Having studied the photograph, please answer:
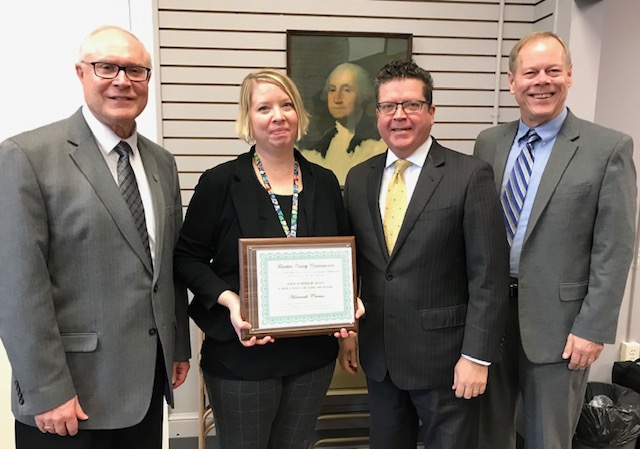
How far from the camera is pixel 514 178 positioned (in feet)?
6.57

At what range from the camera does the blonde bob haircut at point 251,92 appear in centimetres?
169

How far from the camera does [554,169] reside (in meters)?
1.89

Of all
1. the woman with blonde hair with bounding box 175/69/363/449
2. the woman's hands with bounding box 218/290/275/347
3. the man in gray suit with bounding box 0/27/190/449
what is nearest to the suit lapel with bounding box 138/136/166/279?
the man in gray suit with bounding box 0/27/190/449

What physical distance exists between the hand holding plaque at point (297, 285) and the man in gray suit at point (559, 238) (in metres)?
0.81

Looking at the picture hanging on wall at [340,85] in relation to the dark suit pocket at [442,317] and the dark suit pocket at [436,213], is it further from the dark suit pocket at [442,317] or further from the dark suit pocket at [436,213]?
the dark suit pocket at [442,317]

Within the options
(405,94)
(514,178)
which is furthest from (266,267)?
(514,178)

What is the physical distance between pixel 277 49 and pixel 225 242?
1.75 m

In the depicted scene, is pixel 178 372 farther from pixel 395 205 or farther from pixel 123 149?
pixel 395 205

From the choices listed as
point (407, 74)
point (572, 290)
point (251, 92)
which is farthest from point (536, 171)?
point (251, 92)

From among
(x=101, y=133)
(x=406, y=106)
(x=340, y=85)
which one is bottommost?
(x=101, y=133)

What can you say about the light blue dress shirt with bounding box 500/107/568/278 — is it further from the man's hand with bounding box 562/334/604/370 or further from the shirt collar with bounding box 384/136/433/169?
the shirt collar with bounding box 384/136/433/169

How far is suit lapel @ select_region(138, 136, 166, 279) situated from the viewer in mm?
1572

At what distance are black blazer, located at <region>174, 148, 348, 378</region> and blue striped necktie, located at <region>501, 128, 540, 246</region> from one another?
2.57 feet

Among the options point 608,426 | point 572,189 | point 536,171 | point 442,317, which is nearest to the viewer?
point 442,317
